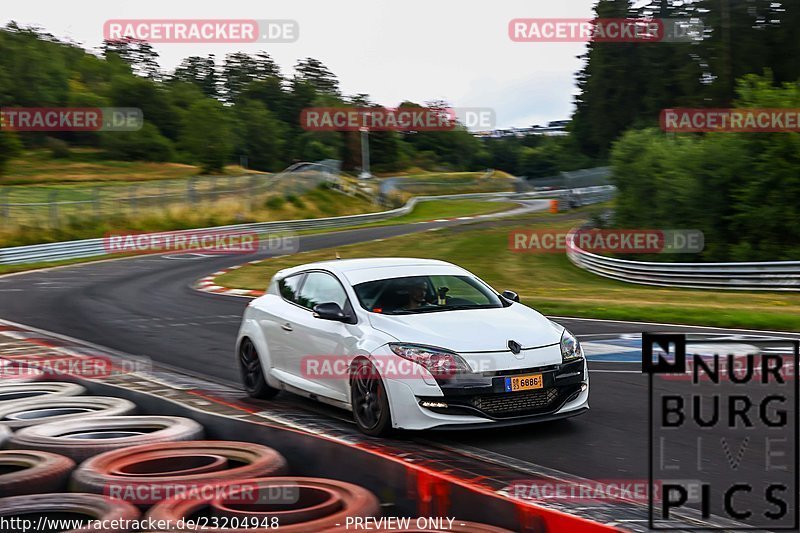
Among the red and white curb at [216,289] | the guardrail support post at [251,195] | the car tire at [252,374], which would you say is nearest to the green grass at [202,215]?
the guardrail support post at [251,195]

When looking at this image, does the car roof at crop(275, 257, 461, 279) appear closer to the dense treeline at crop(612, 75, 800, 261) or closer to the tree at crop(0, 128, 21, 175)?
the dense treeline at crop(612, 75, 800, 261)

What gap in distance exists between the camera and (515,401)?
7.88 metres

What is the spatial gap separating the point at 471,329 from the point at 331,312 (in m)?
1.28

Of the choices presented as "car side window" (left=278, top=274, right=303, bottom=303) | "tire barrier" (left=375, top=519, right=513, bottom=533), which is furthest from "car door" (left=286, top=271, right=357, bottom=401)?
"tire barrier" (left=375, top=519, right=513, bottom=533)

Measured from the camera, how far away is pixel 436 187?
3858 inches

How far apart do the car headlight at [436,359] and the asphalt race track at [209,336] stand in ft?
1.95

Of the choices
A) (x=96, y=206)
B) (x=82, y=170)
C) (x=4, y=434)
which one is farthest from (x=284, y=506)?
(x=82, y=170)

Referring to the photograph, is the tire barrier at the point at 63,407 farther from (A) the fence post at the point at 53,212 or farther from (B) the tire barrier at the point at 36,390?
(A) the fence post at the point at 53,212

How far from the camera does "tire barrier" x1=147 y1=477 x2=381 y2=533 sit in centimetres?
515

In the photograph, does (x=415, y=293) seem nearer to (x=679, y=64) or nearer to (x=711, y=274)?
(x=711, y=274)

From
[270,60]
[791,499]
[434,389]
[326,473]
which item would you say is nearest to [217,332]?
[434,389]

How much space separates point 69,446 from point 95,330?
10.0 meters

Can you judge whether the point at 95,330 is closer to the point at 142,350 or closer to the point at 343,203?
the point at 142,350

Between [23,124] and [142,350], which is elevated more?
[23,124]
